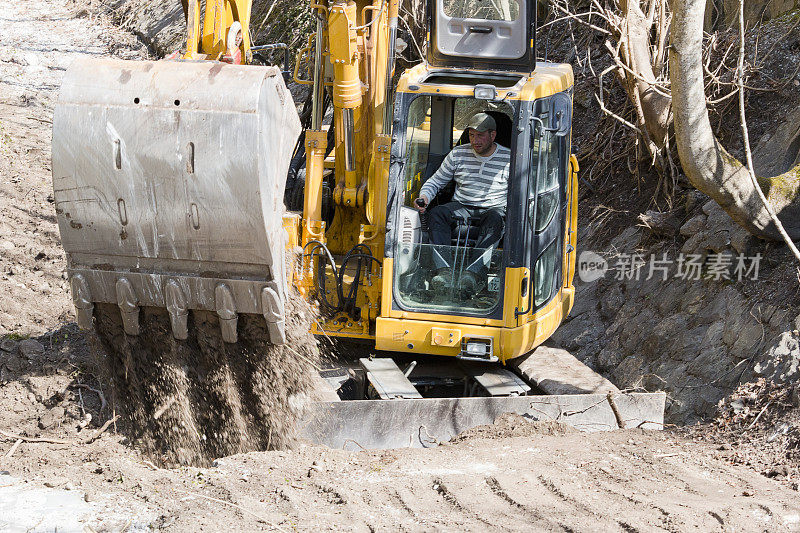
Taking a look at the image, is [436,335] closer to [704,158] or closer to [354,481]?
[354,481]

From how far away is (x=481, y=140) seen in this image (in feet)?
19.0

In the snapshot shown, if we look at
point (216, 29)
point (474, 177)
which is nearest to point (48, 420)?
point (216, 29)

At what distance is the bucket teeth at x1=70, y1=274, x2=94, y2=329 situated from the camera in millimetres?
4613

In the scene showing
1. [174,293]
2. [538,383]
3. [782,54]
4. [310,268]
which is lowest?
[538,383]

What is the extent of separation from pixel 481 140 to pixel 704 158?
159 cm

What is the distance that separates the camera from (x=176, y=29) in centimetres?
1521

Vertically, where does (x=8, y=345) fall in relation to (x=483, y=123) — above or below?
below

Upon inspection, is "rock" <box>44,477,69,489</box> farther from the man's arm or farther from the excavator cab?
the man's arm

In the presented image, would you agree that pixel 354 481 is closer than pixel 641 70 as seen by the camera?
Yes

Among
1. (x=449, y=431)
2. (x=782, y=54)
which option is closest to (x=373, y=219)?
(x=449, y=431)

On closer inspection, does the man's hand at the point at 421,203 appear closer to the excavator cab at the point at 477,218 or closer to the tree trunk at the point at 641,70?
the excavator cab at the point at 477,218

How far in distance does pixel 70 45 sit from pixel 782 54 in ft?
37.5

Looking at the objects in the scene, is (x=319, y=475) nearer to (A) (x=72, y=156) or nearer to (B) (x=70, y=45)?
(A) (x=72, y=156)

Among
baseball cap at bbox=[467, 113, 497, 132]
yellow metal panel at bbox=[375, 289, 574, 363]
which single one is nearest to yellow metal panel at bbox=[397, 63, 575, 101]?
baseball cap at bbox=[467, 113, 497, 132]
